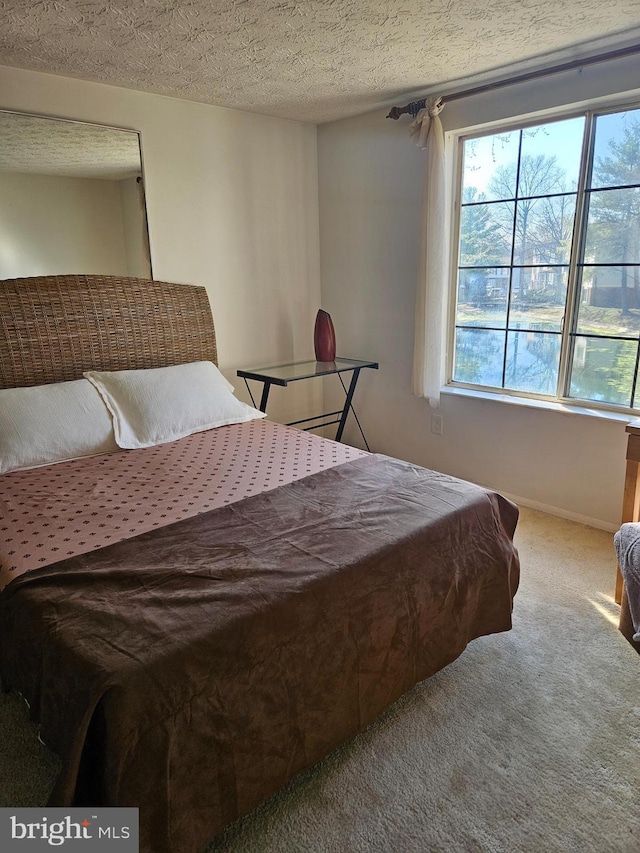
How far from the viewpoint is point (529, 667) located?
1.93 meters

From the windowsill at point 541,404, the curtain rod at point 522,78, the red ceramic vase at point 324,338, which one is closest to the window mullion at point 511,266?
the windowsill at point 541,404

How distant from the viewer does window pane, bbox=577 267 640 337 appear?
268 centimetres

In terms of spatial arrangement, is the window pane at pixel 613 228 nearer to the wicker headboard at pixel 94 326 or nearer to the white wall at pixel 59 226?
the wicker headboard at pixel 94 326

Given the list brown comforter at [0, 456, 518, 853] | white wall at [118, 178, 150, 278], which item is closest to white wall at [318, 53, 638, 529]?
brown comforter at [0, 456, 518, 853]

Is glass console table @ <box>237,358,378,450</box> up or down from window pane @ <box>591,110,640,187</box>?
down

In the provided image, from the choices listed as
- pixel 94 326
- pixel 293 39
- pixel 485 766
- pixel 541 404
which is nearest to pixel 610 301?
pixel 541 404

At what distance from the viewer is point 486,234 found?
320 centimetres

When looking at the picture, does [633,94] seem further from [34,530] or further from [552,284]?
[34,530]

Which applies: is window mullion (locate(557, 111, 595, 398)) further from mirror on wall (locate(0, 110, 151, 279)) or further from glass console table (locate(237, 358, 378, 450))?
mirror on wall (locate(0, 110, 151, 279))

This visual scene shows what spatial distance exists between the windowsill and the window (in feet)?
0.17

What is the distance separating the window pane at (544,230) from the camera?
2857 millimetres

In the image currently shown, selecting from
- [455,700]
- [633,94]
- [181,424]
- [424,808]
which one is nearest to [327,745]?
[424,808]

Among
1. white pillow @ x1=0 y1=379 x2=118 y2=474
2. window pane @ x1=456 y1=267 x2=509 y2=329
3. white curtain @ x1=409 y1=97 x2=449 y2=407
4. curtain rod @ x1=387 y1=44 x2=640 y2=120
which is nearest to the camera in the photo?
white pillow @ x1=0 y1=379 x2=118 y2=474

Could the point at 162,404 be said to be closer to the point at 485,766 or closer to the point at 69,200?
the point at 69,200
